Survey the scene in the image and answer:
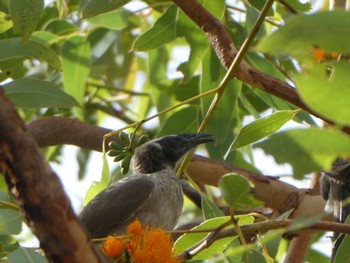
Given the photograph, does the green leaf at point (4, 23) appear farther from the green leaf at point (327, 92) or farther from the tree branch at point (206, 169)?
the green leaf at point (327, 92)

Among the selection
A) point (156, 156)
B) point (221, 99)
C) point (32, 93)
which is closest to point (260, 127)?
point (221, 99)

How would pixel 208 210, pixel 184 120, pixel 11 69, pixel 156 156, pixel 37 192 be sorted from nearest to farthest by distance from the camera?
pixel 37 192 < pixel 208 210 < pixel 11 69 < pixel 184 120 < pixel 156 156

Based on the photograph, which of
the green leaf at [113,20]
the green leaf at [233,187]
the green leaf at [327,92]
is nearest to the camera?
the green leaf at [327,92]

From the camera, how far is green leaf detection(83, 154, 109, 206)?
357 cm

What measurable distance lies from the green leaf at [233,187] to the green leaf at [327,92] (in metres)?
0.75

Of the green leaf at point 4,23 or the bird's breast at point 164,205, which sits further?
the bird's breast at point 164,205

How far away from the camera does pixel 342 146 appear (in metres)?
1.66

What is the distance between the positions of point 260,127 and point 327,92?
5.31 feet

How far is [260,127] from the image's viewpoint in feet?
10.5

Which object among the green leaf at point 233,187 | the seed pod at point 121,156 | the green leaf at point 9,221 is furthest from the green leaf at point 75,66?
the green leaf at point 233,187

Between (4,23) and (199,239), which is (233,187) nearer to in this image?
(199,239)

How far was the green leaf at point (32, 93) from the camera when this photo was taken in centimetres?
368

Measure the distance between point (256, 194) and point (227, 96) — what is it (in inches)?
35.5

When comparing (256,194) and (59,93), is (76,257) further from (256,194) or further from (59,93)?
(256,194)
